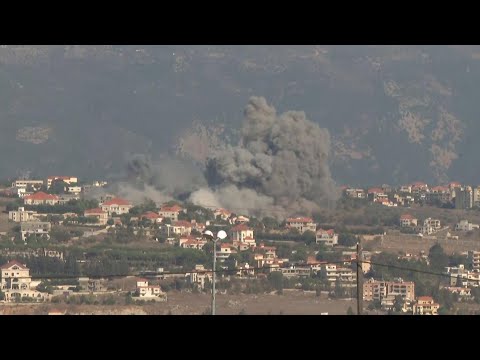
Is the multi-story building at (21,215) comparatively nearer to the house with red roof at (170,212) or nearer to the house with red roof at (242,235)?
the house with red roof at (170,212)

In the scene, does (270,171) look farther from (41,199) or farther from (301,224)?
(41,199)

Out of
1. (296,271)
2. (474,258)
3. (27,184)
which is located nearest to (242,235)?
(296,271)

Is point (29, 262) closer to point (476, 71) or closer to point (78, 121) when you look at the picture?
point (78, 121)

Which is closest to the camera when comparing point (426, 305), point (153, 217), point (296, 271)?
point (426, 305)


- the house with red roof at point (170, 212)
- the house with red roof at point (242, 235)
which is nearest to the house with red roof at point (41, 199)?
the house with red roof at point (170, 212)

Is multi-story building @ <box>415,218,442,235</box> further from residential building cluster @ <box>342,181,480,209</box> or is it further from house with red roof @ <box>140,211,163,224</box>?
house with red roof @ <box>140,211,163,224</box>
